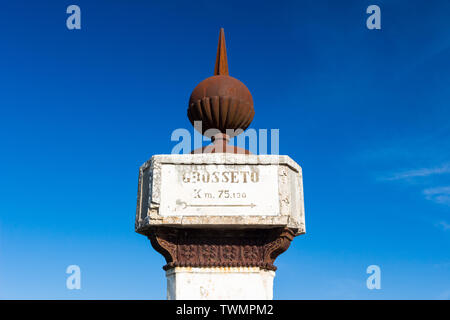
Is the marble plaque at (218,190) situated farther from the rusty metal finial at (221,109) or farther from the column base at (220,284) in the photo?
the column base at (220,284)

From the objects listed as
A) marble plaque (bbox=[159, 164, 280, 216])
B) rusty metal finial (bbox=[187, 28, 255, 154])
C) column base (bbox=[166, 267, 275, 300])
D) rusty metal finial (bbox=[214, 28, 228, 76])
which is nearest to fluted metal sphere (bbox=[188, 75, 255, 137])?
rusty metal finial (bbox=[187, 28, 255, 154])

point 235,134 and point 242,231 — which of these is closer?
point 242,231

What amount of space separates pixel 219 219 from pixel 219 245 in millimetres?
512

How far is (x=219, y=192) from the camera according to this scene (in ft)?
19.6

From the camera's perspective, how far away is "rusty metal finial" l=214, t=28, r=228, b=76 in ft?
23.9

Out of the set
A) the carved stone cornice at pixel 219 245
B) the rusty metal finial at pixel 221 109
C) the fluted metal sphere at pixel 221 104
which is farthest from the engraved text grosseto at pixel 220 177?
the fluted metal sphere at pixel 221 104

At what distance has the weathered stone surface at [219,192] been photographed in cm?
586

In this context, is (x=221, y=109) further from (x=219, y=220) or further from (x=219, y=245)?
(x=219, y=245)

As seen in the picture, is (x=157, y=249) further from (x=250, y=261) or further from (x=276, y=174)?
(x=276, y=174)

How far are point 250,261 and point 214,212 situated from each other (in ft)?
2.73

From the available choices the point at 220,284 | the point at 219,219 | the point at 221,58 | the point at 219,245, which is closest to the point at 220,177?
the point at 219,219

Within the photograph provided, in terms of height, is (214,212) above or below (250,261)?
above

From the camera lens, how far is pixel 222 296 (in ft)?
19.4
